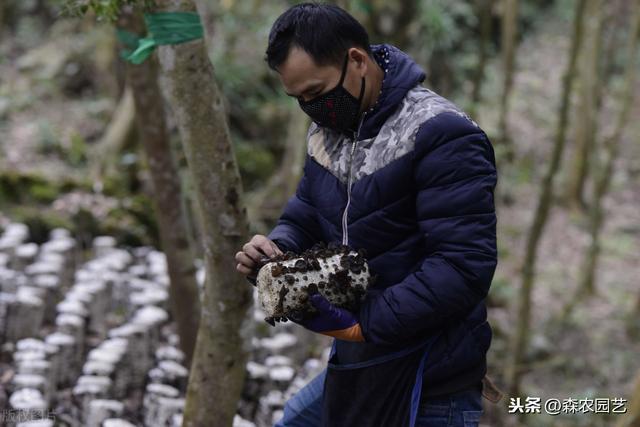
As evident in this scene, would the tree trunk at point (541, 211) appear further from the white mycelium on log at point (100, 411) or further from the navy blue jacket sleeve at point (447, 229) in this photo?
the navy blue jacket sleeve at point (447, 229)

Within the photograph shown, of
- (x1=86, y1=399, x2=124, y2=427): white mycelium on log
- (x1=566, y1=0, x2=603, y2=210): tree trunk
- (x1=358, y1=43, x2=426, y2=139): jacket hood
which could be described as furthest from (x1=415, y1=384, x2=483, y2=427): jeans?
(x1=566, y1=0, x2=603, y2=210): tree trunk

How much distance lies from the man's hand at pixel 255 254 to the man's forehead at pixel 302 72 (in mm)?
442

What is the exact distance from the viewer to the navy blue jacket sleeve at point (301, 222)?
2.35 m

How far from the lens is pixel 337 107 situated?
2.07 m

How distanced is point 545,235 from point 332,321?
429 inches

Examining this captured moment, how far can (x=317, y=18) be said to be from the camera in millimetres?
1984

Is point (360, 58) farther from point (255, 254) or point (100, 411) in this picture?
point (100, 411)

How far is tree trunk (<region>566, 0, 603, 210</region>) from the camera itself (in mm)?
10475

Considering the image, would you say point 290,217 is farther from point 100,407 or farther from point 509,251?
point 509,251

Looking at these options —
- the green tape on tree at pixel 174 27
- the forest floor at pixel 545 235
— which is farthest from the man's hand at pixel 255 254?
the forest floor at pixel 545 235

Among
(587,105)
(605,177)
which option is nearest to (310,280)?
(605,177)

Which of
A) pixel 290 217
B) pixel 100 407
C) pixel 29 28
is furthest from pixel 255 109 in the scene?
pixel 290 217

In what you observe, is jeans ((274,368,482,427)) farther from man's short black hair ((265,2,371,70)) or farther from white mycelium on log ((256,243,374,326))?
man's short black hair ((265,2,371,70))

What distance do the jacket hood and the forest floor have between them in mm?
4805
